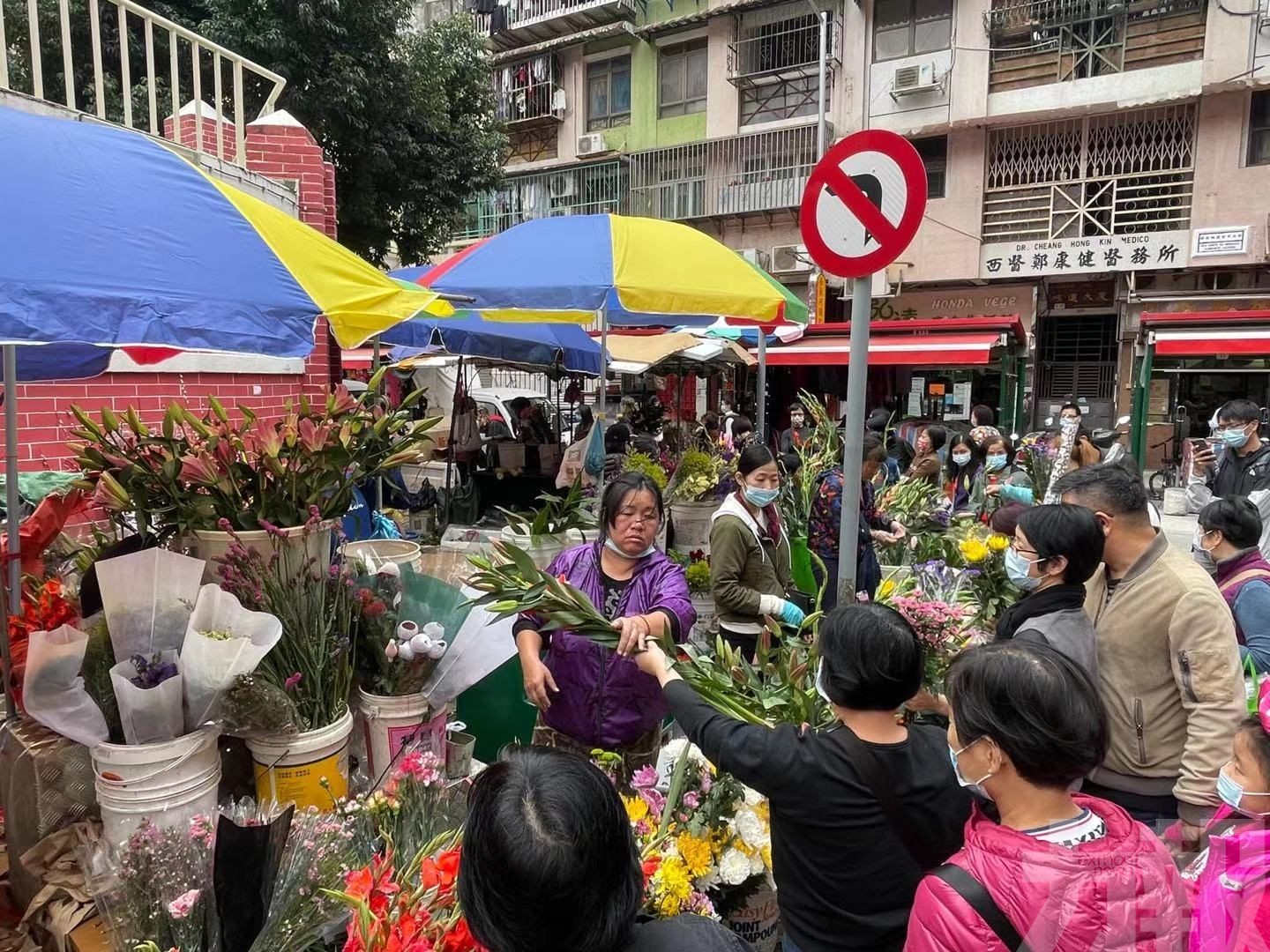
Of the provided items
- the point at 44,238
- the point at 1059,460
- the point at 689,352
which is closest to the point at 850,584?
the point at 44,238

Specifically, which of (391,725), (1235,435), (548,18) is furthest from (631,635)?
(548,18)

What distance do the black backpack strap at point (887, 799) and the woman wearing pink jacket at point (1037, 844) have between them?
0.15 metres

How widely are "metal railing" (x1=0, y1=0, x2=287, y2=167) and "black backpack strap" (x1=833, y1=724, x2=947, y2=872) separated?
14.6 ft

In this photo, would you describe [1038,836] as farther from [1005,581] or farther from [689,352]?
[689,352]

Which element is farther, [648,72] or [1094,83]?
[648,72]

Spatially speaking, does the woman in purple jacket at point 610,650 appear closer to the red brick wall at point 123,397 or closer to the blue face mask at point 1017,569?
the blue face mask at point 1017,569

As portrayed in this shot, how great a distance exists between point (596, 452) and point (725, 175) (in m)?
13.6

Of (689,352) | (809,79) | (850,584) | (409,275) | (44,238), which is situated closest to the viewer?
(44,238)

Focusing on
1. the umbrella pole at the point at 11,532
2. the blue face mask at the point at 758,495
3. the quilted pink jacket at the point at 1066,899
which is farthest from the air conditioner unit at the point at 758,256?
the quilted pink jacket at the point at 1066,899

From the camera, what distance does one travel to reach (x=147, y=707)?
1.85m

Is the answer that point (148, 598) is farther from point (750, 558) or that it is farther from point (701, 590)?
point (701, 590)

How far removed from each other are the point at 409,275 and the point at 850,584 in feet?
11.9

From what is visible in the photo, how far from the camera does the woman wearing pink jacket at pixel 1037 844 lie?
114 centimetres

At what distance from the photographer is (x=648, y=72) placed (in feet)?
59.8
